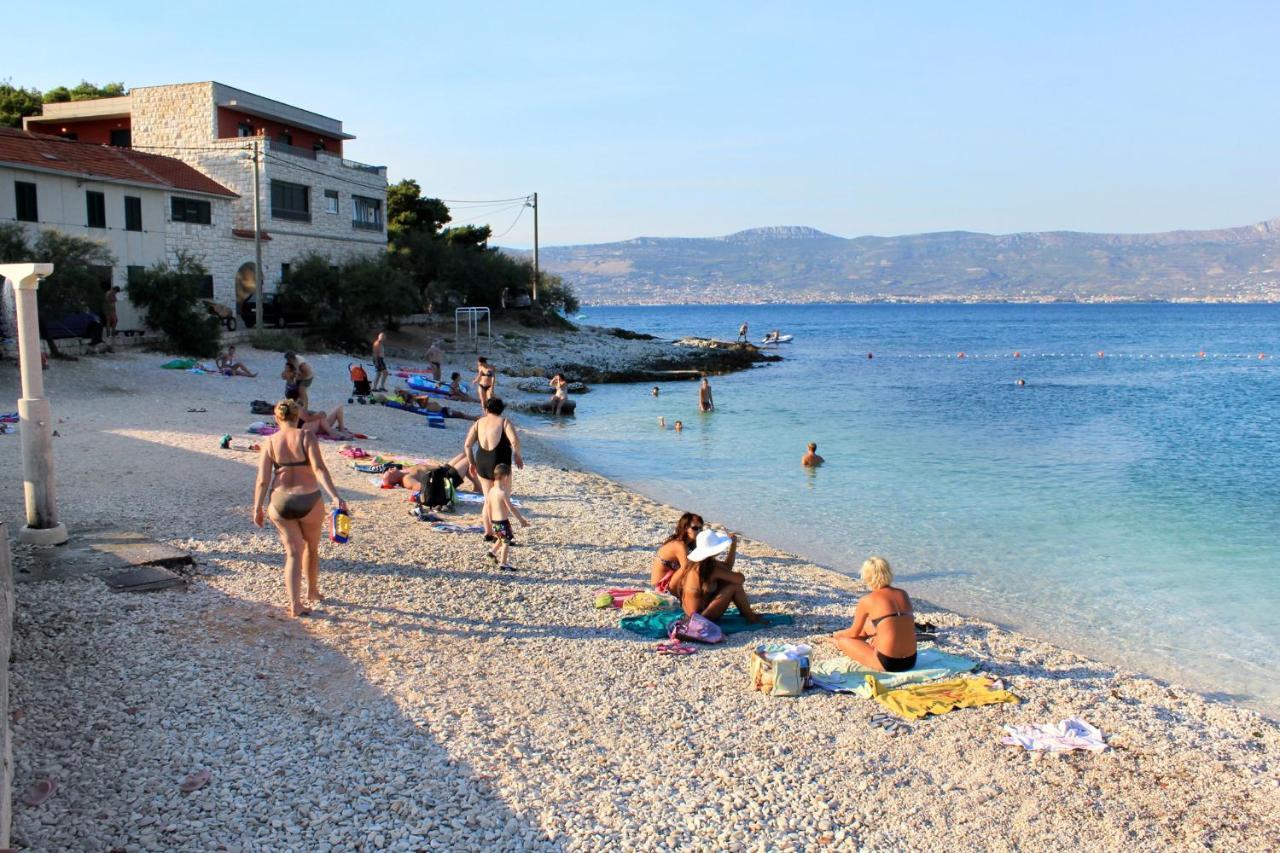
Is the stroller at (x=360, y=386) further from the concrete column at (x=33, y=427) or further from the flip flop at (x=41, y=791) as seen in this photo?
the flip flop at (x=41, y=791)

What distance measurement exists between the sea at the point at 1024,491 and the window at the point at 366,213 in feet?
48.0

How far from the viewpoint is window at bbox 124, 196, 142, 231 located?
31188 mm

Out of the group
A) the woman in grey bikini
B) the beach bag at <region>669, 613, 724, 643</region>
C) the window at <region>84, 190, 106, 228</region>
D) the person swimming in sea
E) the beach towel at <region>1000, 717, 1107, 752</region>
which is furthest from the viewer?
the window at <region>84, 190, 106, 228</region>

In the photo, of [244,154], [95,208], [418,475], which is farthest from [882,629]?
[244,154]

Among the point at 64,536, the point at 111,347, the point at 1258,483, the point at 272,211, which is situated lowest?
the point at 1258,483

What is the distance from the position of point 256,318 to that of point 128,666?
29787 mm

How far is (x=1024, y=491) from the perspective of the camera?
19.1 m

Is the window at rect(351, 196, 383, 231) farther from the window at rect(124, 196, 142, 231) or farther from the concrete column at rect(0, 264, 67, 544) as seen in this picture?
the concrete column at rect(0, 264, 67, 544)

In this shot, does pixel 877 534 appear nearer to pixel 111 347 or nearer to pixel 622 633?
pixel 622 633

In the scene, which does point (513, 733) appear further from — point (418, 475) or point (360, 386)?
point (360, 386)

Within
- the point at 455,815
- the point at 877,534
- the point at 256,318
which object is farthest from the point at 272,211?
the point at 455,815

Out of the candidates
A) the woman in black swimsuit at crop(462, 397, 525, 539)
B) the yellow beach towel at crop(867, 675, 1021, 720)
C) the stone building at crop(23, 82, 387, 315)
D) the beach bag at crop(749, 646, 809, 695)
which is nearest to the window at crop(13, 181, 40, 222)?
the stone building at crop(23, 82, 387, 315)

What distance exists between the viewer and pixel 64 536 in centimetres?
933

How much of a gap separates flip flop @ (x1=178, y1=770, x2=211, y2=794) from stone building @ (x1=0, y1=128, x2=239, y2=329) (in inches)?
1002
